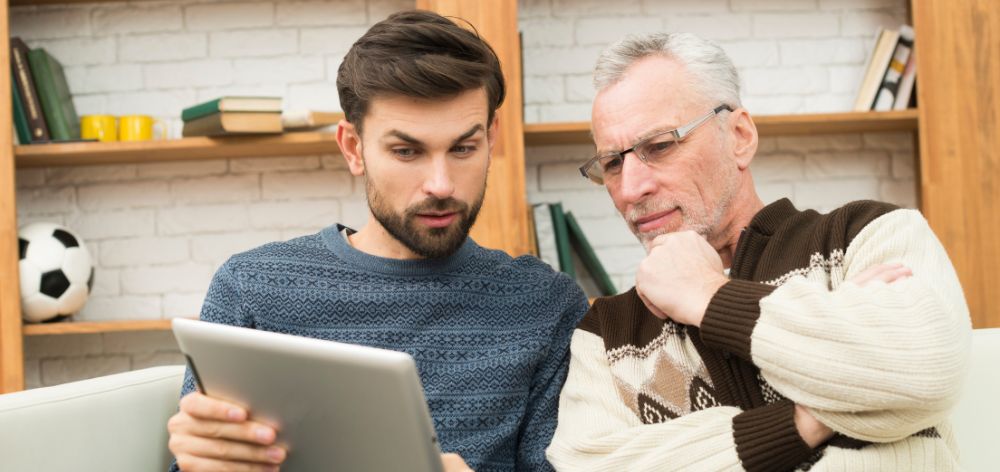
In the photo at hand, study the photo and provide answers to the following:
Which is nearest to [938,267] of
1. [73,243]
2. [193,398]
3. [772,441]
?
[772,441]

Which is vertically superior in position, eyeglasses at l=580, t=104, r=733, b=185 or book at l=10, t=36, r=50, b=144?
book at l=10, t=36, r=50, b=144

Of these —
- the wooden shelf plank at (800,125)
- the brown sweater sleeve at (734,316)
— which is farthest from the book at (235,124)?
the brown sweater sleeve at (734,316)

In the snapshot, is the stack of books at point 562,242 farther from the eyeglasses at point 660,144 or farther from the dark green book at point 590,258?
the eyeglasses at point 660,144

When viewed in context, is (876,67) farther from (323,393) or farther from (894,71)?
(323,393)

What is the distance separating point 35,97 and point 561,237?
1526mm

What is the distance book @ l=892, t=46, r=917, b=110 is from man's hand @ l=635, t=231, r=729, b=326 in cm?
156

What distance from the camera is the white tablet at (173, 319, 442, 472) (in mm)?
873

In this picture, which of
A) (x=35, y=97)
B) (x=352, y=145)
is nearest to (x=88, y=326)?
(x=35, y=97)

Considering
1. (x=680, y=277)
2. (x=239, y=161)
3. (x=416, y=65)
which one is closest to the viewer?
(x=680, y=277)

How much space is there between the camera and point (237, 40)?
2.72 metres

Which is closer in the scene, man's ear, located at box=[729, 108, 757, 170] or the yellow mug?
man's ear, located at box=[729, 108, 757, 170]

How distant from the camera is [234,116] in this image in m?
2.40

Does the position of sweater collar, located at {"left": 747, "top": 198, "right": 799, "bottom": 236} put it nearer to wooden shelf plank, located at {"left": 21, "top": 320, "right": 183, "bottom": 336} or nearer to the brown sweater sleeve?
the brown sweater sleeve

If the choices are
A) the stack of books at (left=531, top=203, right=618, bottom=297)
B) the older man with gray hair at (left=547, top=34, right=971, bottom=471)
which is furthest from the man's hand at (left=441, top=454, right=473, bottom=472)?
the stack of books at (left=531, top=203, right=618, bottom=297)
